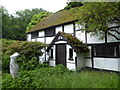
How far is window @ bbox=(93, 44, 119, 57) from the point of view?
26.4ft

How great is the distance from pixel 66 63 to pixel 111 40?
4174 mm

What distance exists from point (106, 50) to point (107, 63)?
0.87 metres

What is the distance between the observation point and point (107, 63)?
27.3 feet

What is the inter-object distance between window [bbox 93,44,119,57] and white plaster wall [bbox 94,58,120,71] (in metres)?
0.29

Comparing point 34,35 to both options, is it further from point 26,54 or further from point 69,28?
point 69,28

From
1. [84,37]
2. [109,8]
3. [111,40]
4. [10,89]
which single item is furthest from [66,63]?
[10,89]

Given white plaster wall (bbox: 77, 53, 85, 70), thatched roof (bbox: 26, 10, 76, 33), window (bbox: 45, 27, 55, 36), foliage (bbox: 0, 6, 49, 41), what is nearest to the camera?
white plaster wall (bbox: 77, 53, 85, 70)

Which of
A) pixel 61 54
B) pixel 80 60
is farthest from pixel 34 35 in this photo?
pixel 80 60

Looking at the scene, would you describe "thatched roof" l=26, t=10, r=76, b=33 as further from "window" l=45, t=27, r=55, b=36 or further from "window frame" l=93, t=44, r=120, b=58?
"window frame" l=93, t=44, r=120, b=58

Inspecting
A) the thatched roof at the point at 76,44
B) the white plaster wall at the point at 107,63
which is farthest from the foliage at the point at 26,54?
the white plaster wall at the point at 107,63

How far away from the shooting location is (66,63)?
10734 mm

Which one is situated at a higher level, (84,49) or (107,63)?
(84,49)

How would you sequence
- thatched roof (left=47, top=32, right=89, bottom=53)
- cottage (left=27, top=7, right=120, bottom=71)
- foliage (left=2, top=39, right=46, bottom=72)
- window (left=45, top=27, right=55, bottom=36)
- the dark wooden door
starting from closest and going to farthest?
cottage (left=27, top=7, right=120, bottom=71)
thatched roof (left=47, top=32, right=89, bottom=53)
foliage (left=2, top=39, right=46, bottom=72)
the dark wooden door
window (left=45, top=27, right=55, bottom=36)

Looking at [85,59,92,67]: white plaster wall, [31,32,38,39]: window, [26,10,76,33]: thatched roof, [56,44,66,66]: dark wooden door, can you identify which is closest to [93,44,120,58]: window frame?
[85,59,92,67]: white plaster wall
